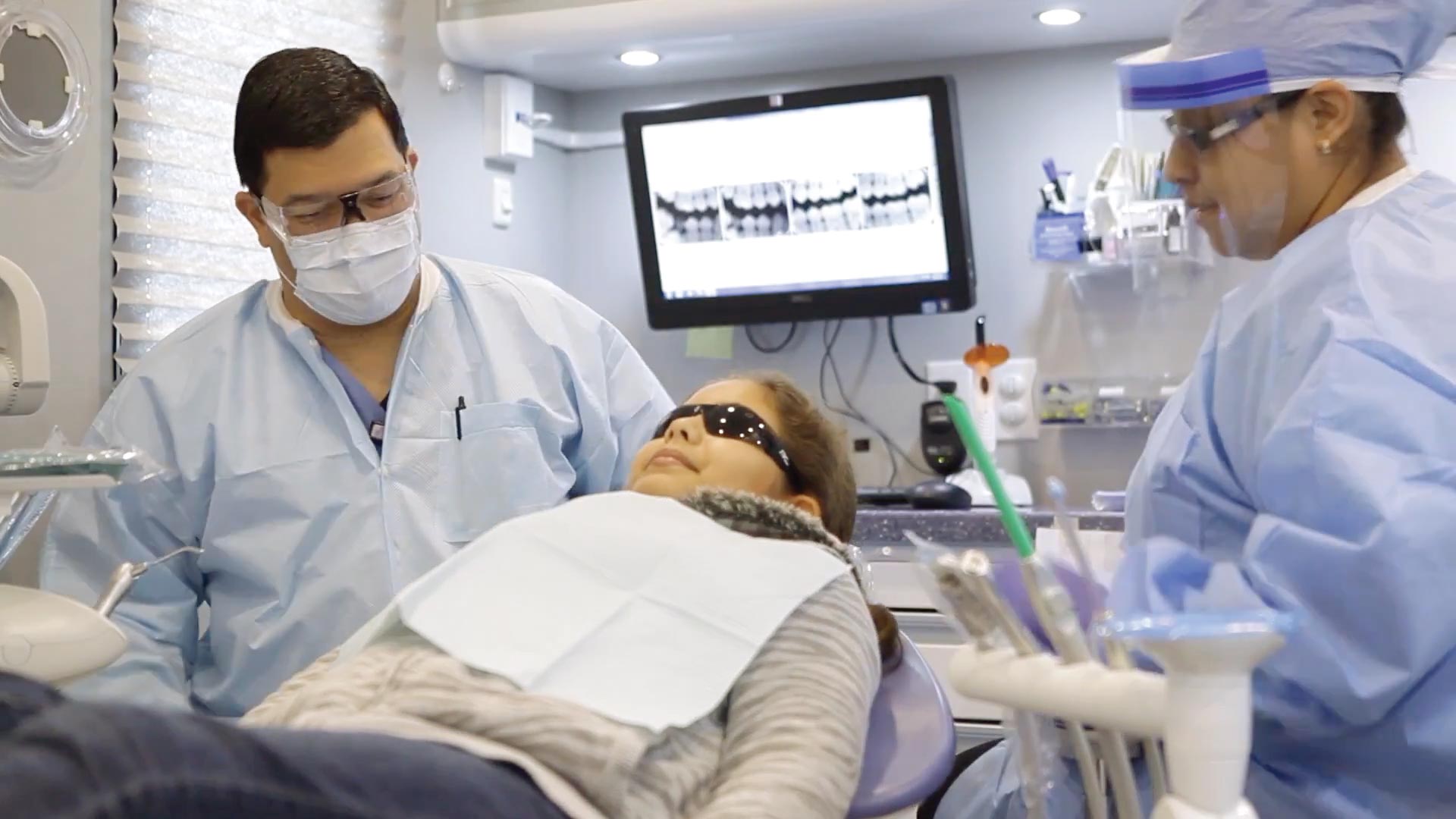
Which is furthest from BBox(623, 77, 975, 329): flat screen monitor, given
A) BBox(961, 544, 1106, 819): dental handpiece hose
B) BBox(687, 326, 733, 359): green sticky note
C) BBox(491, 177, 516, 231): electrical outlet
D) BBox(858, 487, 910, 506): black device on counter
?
BBox(961, 544, 1106, 819): dental handpiece hose

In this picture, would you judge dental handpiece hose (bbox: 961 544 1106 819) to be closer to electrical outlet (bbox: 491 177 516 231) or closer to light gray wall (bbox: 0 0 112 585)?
light gray wall (bbox: 0 0 112 585)

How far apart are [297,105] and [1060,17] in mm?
1559

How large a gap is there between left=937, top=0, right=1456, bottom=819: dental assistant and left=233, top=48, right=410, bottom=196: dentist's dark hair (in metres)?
0.96

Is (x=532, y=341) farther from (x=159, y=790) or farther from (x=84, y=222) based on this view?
(x=159, y=790)

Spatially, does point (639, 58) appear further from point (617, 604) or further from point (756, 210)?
point (617, 604)

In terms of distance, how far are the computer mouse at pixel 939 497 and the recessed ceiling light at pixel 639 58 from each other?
3.52ft

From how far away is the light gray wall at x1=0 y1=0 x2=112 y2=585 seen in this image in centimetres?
194

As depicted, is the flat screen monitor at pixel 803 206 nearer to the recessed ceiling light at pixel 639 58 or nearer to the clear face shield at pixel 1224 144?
the recessed ceiling light at pixel 639 58

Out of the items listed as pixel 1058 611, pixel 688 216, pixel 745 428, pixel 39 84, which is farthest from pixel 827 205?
pixel 1058 611

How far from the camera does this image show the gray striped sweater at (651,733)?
1.06m

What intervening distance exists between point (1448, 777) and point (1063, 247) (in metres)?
1.71

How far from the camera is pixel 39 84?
A: 76.5 inches

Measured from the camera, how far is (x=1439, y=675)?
112 centimetres

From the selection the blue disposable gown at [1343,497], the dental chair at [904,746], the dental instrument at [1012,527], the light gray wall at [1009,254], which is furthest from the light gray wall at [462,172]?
the dental instrument at [1012,527]
